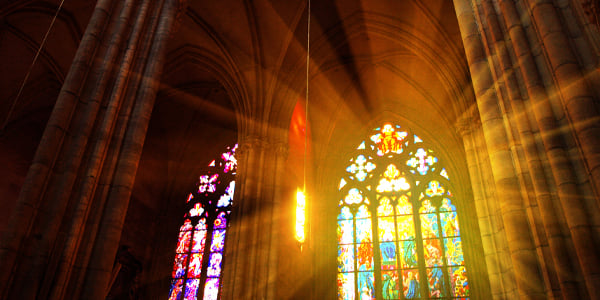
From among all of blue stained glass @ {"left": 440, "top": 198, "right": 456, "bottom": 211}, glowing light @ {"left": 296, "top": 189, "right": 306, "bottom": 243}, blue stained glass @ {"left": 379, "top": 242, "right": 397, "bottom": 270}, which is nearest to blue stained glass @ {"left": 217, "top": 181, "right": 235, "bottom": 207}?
glowing light @ {"left": 296, "top": 189, "right": 306, "bottom": 243}

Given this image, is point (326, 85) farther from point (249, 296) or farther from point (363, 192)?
point (249, 296)

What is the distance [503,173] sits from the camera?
4.80 metres

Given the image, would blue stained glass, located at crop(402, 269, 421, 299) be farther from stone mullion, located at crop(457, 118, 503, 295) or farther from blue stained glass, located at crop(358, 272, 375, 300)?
stone mullion, located at crop(457, 118, 503, 295)

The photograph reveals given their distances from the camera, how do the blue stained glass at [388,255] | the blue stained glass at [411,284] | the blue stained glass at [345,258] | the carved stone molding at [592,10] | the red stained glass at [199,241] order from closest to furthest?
the carved stone molding at [592,10] → the blue stained glass at [411,284] → the blue stained glass at [388,255] → the blue stained glass at [345,258] → the red stained glass at [199,241]

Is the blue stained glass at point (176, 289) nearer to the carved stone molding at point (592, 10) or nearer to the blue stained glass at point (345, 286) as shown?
the blue stained glass at point (345, 286)

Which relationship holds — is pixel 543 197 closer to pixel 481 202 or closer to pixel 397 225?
pixel 481 202

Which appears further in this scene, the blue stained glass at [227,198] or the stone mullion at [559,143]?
the blue stained glass at [227,198]

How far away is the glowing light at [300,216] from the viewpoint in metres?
13.2

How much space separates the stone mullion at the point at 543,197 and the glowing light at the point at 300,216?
910cm

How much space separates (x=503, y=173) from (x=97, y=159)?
4.94 m

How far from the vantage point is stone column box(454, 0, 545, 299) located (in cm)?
425

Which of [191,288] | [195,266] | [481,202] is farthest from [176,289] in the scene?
[481,202]

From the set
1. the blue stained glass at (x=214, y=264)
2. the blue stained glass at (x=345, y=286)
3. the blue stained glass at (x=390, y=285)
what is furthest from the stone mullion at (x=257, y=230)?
the blue stained glass at (x=390, y=285)

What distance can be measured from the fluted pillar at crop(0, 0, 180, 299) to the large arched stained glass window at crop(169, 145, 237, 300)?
28.3ft
